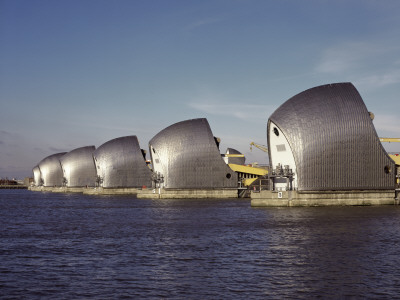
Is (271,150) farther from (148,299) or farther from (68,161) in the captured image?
(68,161)

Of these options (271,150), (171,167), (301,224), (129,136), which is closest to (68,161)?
(129,136)

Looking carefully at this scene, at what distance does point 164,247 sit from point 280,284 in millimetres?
11253

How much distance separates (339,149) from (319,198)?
259 inches

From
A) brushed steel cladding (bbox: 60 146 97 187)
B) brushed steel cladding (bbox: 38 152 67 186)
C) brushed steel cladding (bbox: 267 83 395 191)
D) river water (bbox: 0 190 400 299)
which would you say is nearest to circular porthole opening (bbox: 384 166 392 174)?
brushed steel cladding (bbox: 267 83 395 191)

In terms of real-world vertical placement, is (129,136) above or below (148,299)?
above

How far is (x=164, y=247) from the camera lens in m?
31.4

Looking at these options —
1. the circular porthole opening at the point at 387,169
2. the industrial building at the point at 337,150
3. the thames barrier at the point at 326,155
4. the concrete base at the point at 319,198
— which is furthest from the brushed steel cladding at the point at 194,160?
the circular porthole opening at the point at 387,169

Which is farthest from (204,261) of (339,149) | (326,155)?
(339,149)

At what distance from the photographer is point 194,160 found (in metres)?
95.2

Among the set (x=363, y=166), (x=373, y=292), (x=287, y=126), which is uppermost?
(x=287, y=126)

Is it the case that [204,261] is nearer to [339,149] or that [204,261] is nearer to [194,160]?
[339,149]

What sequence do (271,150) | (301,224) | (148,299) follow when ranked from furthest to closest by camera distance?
(271,150)
(301,224)
(148,299)

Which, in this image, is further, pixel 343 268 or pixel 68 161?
pixel 68 161

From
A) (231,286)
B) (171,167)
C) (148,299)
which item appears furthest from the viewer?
(171,167)
